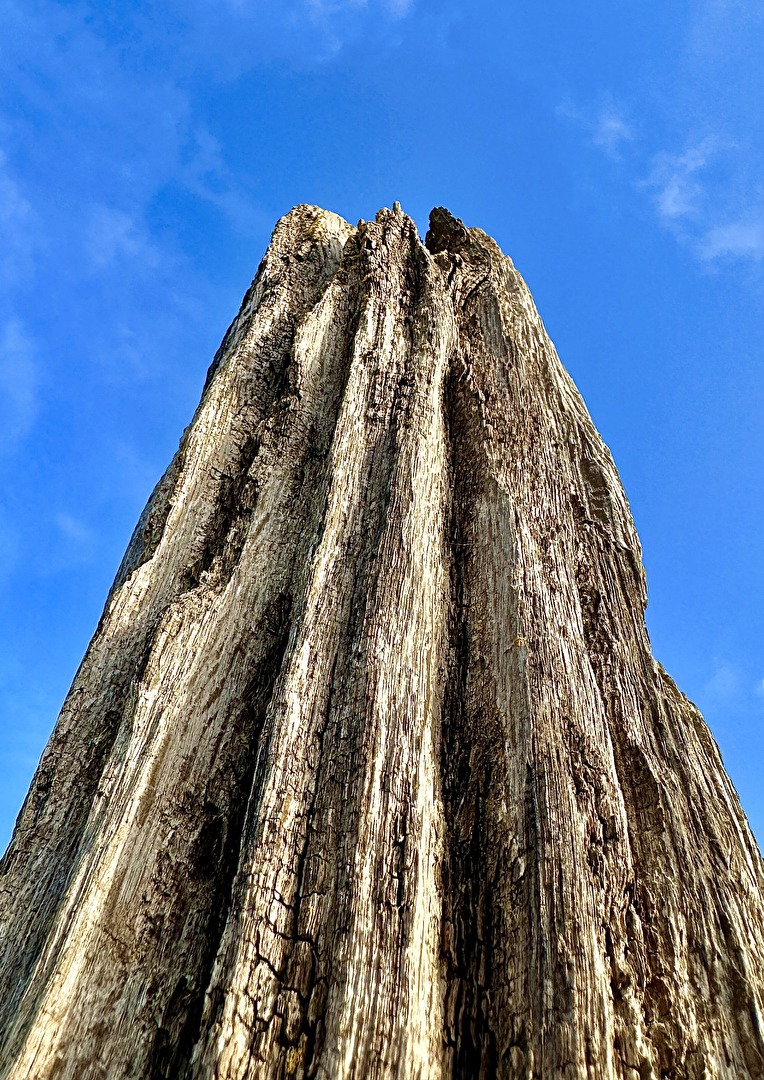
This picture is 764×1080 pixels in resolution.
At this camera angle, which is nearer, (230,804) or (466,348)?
(230,804)

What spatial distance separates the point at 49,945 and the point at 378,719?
4.16ft

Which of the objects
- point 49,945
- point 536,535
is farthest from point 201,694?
point 536,535

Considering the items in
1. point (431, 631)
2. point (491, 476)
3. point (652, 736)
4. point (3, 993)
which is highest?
point (491, 476)

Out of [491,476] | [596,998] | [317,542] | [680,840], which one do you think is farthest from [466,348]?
[596,998]

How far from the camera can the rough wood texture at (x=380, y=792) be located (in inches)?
85.5

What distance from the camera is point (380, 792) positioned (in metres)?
2.55

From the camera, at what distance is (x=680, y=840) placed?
2.70m

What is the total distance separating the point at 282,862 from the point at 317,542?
4.58 ft

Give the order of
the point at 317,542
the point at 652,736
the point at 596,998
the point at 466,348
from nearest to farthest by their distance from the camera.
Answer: the point at 596,998 < the point at 652,736 < the point at 317,542 < the point at 466,348

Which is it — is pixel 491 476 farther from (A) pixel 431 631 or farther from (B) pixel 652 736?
(B) pixel 652 736

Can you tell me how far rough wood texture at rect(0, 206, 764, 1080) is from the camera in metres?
2.17

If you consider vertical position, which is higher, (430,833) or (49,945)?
(430,833)

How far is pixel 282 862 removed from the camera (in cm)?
241

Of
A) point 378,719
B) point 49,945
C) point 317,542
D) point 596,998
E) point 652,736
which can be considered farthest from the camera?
point 317,542
